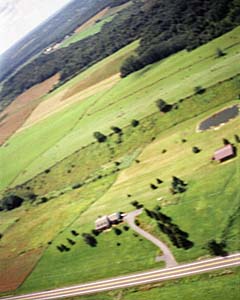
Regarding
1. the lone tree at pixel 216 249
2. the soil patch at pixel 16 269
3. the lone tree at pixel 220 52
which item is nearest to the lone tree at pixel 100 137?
the soil patch at pixel 16 269

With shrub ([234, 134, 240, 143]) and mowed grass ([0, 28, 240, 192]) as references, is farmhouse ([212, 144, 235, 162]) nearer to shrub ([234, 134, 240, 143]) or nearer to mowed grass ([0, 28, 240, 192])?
shrub ([234, 134, 240, 143])

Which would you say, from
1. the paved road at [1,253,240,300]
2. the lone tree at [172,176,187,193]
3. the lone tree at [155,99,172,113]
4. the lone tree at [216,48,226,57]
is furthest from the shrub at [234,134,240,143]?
the lone tree at [216,48,226,57]

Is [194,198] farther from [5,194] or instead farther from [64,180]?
[5,194]

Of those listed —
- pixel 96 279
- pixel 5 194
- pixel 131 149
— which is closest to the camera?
pixel 96 279

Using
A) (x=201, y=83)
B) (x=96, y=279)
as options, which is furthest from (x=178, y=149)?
(x=96, y=279)

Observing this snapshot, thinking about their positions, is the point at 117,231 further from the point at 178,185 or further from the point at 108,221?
the point at 178,185

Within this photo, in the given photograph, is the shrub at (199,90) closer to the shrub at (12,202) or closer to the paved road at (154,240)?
the paved road at (154,240)

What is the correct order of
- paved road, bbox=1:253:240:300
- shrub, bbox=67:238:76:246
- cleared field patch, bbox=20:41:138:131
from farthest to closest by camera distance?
1. cleared field patch, bbox=20:41:138:131
2. shrub, bbox=67:238:76:246
3. paved road, bbox=1:253:240:300
